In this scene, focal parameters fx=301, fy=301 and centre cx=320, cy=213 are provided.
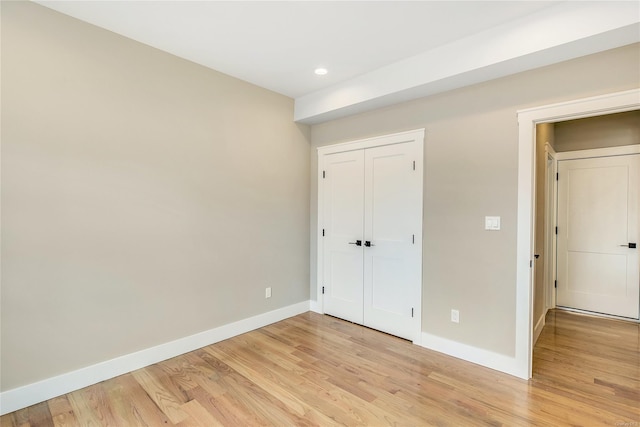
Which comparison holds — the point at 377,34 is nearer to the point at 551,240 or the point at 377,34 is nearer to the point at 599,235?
the point at 551,240

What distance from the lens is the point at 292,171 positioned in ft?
12.8

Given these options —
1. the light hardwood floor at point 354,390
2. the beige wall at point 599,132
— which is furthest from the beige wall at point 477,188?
the beige wall at point 599,132

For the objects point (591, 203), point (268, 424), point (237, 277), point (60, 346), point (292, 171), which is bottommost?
point (268, 424)

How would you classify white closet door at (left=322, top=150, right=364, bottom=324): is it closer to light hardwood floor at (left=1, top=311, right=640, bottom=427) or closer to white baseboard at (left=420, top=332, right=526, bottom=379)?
light hardwood floor at (left=1, top=311, right=640, bottom=427)

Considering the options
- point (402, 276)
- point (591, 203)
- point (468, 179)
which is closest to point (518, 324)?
point (402, 276)

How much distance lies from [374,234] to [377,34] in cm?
198

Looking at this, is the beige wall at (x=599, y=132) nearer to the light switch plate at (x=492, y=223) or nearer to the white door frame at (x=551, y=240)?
the white door frame at (x=551, y=240)

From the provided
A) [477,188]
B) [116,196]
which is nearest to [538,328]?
[477,188]

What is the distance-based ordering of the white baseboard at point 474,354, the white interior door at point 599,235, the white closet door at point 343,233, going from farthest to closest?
the white interior door at point 599,235 → the white closet door at point 343,233 → the white baseboard at point 474,354

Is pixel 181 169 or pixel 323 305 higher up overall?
pixel 181 169

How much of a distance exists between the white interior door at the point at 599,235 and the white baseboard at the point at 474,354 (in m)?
2.49

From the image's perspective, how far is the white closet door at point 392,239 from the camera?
10.2 ft

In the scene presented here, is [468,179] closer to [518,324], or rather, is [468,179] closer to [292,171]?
[518,324]

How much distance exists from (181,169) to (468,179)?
268 centimetres
